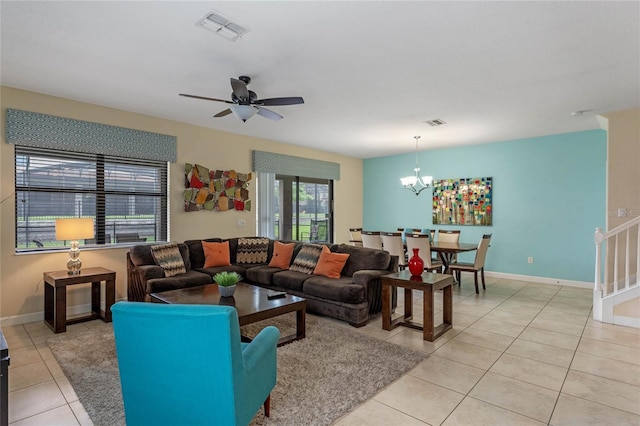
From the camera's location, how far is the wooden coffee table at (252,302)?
116 inches

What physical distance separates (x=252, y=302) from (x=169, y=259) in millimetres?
1802

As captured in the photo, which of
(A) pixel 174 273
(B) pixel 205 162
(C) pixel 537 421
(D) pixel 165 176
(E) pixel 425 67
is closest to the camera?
(C) pixel 537 421

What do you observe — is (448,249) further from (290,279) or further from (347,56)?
(347,56)

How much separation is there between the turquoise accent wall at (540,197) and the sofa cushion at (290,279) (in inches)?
157

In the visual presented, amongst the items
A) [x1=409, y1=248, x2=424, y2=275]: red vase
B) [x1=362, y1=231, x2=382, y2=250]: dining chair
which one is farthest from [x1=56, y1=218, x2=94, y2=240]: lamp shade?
[x1=362, y1=231, x2=382, y2=250]: dining chair

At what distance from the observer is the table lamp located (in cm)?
369

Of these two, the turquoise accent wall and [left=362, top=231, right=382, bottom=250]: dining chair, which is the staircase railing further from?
[left=362, top=231, right=382, bottom=250]: dining chair

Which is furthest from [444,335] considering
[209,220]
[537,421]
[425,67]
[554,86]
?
[209,220]

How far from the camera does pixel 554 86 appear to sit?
12.1 ft

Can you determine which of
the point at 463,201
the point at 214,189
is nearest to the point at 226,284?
the point at 214,189

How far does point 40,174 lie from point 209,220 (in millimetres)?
2220

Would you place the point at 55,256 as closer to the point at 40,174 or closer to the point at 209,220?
the point at 40,174

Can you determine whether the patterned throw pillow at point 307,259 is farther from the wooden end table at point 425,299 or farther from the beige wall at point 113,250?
the beige wall at point 113,250

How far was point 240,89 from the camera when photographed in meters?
3.01
